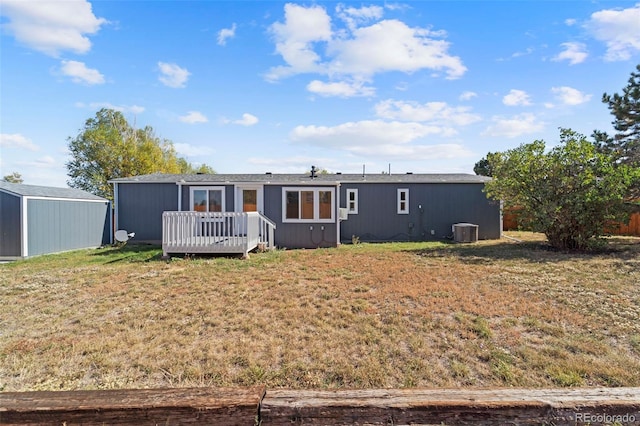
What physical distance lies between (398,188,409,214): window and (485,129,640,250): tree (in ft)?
13.0

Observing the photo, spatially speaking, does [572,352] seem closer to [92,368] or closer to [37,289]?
[92,368]

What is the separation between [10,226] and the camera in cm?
939

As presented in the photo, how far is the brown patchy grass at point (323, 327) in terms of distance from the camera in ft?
8.58

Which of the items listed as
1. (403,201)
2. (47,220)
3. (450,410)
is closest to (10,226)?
(47,220)

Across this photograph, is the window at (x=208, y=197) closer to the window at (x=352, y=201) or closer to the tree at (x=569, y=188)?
the window at (x=352, y=201)

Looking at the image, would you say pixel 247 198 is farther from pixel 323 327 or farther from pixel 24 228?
pixel 323 327

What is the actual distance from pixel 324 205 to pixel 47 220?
9.47 metres

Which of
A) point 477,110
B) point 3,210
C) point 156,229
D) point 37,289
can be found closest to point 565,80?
point 477,110

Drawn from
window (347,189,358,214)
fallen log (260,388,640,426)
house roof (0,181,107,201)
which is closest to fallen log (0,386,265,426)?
fallen log (260,388,640,426)

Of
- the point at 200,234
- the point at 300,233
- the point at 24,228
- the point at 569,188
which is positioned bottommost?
the point at 300,233

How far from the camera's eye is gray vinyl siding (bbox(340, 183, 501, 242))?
1292 centimetres

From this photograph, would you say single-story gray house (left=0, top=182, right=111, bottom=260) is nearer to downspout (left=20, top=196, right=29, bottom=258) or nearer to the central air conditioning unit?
downspout (left=20, top=196, right=29, bottom=258)

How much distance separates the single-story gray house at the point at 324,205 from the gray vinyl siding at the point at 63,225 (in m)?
0.92

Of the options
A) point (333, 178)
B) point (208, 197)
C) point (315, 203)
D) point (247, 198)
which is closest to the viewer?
point (315, 203)
